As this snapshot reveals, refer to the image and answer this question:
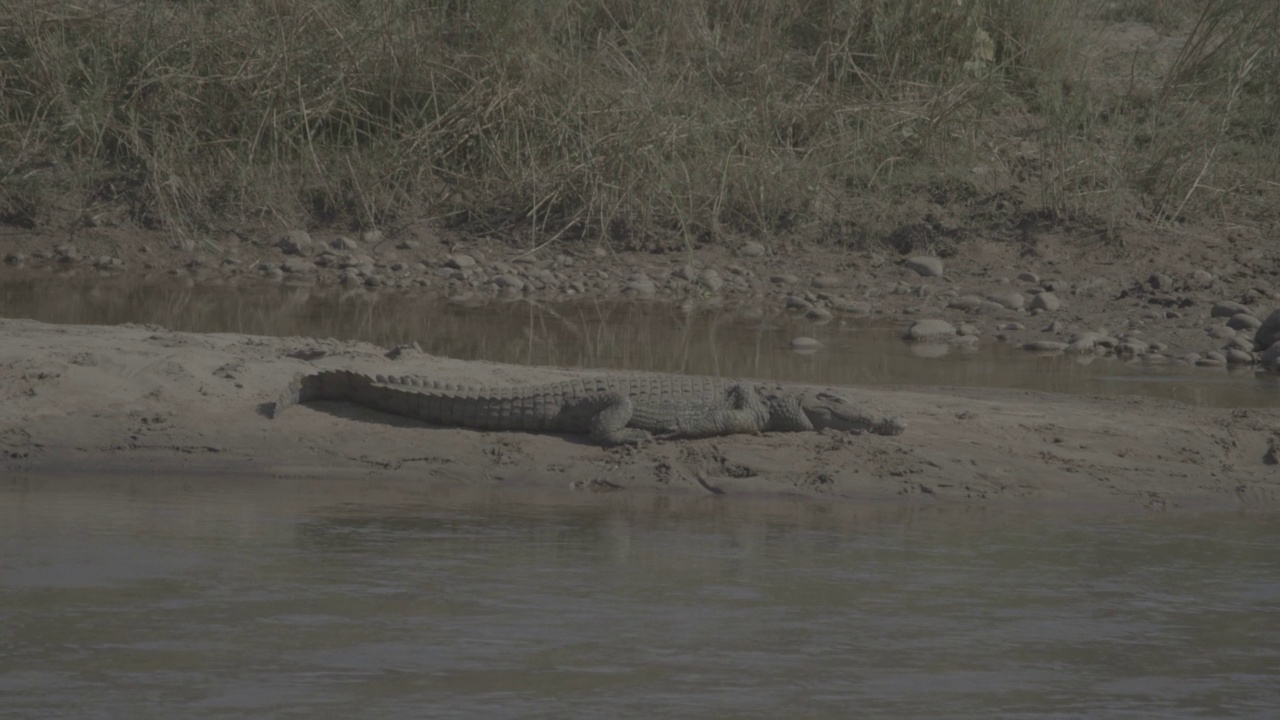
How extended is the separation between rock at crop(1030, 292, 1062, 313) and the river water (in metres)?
4.82

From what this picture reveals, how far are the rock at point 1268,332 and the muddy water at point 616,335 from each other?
0.68 m

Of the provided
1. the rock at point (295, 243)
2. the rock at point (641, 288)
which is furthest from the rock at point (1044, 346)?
the rock at point (295, 243)

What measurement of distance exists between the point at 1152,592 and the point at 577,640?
1777 millimetres

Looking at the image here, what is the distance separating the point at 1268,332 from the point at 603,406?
5.11 meters

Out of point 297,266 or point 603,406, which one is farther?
point 297,266

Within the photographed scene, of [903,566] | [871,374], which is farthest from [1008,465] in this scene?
[871,374]

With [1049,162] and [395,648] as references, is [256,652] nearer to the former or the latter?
[395,648]

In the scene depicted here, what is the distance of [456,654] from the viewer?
3719mm

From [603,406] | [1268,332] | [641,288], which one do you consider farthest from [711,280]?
[603,406]

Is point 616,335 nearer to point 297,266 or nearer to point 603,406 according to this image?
point 297,266

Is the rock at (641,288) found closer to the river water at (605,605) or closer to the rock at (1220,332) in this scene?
the rock at (1220,332)

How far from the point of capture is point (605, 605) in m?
4.17

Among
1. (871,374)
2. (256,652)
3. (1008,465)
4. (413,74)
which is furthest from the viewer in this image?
(413,74)

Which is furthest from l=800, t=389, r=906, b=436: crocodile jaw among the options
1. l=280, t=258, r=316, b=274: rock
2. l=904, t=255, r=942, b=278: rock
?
l=280, t=258, r=316, b=274: rock
